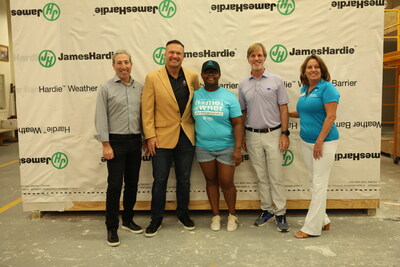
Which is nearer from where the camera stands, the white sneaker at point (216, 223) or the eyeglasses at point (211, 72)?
the eyeglasses at point (211, 72)

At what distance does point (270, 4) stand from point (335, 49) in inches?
34.1

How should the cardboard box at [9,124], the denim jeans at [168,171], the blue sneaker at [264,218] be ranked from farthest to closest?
the cardboard box at [9,124], the blue sneaker at [264,218], the denim jeans at [168,171]

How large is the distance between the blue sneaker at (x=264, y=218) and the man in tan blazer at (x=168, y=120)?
2.40 ft

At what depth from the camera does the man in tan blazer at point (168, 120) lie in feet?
10.6

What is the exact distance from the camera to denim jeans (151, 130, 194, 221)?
3.34m

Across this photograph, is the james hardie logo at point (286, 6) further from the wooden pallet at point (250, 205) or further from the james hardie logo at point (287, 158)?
the wooden pallet at point (250, 205)

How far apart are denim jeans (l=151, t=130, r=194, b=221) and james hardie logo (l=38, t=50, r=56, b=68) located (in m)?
1.64

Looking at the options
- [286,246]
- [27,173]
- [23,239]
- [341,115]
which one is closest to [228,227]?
[286,246]

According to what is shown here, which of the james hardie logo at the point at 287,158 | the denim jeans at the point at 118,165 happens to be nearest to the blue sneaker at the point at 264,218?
the james hardie logo at the point at 287,158

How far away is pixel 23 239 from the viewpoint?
3.30 m

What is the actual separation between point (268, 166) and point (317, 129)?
68cm

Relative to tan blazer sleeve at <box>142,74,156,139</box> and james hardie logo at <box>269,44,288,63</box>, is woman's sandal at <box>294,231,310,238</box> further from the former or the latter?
james hardie logo at <box>269,44,288,63</box>

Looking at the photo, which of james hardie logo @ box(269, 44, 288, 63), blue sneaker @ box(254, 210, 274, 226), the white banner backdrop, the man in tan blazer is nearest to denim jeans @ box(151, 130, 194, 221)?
the man in tan blazer

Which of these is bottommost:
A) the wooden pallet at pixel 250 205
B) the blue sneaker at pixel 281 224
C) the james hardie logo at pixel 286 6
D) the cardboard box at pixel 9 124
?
the blue sneaker at pixel 281 224
